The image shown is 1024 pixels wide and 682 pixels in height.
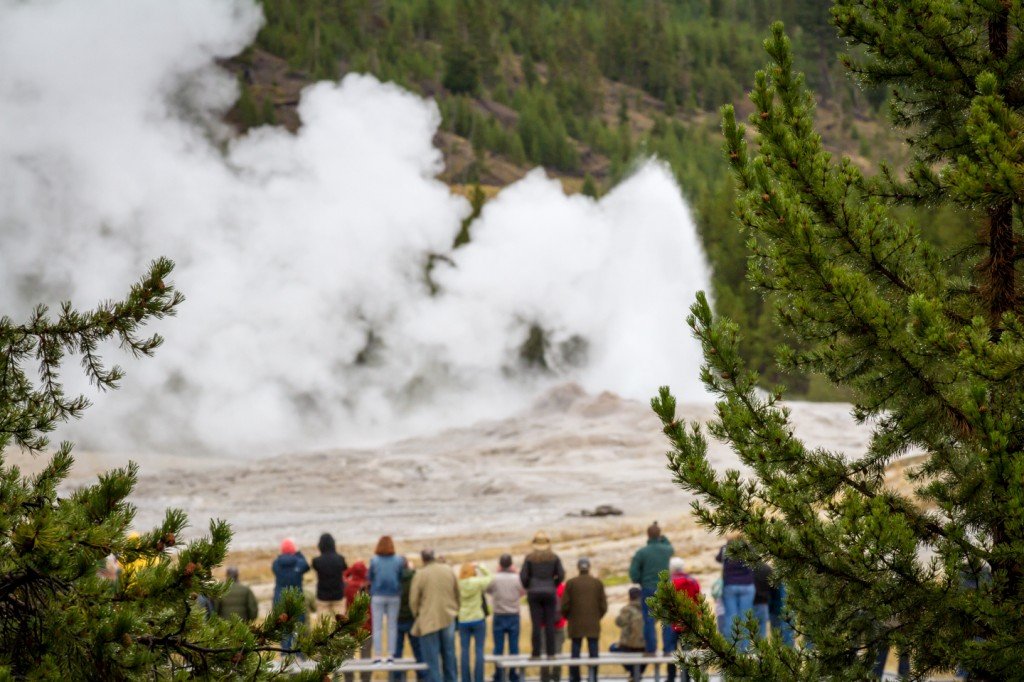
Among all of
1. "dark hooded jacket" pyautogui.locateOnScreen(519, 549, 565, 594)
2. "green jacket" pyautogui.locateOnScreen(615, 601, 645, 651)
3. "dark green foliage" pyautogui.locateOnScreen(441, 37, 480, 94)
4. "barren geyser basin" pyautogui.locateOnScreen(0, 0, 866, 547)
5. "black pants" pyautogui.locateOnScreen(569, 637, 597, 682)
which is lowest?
"black pants" pyautogui.locateOnScreen(569, 637, 597, 682)

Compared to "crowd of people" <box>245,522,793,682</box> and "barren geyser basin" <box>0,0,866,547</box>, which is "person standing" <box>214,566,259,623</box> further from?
"barren geyser basin" <box>0,0,866,547</box>

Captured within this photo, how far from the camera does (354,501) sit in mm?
36875

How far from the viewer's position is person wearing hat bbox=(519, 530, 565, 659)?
12.5 m

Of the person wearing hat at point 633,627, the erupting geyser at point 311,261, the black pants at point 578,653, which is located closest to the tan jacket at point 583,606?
the black pants at point 578,653

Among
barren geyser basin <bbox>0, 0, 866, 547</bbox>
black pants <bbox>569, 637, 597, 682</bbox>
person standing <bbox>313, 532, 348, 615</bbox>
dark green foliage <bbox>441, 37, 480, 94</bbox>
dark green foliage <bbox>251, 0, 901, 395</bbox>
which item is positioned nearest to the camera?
black pants <bbox>569, 637, 597, 682</bbox>

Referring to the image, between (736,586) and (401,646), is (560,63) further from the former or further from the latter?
(736,586)

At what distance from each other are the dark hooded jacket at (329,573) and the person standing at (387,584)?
0.74 meters

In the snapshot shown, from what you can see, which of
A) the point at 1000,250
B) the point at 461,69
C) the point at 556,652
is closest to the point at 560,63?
the point at 461,69

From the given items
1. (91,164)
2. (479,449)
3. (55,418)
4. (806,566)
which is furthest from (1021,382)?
(91,164)

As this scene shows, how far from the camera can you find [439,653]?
12281mm

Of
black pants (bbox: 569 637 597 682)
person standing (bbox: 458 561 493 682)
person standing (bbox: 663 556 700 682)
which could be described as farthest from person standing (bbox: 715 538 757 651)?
person standing (bbox: 458 561 493 682)

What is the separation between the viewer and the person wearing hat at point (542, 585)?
12.5 m

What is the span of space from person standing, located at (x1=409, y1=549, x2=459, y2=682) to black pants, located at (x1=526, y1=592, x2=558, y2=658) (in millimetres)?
828

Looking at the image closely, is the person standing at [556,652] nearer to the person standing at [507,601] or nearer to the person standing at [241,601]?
the person standing at [507,601]
